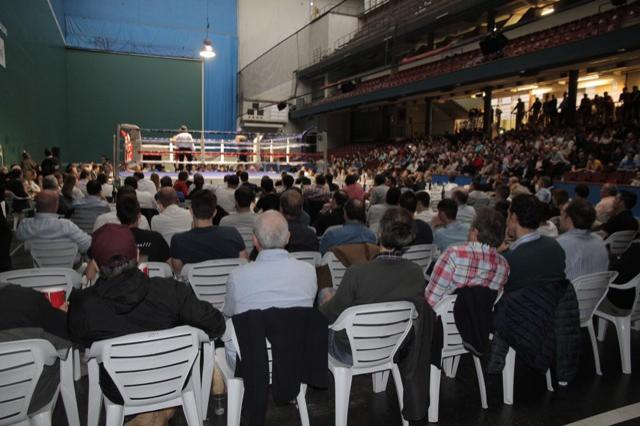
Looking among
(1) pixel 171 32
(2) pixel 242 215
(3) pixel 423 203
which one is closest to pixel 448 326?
(2) pixel 242 215

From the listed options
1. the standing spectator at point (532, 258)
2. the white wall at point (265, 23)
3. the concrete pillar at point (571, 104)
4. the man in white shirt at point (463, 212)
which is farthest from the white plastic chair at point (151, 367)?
the white wall at point (265, 23)

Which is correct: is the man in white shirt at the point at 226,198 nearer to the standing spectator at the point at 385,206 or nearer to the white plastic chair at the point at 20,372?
the standing spectator at the point at 385,206

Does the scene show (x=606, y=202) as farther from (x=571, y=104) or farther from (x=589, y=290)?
(x=571, y=104)

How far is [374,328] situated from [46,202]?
272 centimetres

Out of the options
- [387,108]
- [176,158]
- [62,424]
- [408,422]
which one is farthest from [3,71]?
[387,108]

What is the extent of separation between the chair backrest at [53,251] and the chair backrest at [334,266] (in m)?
1.95

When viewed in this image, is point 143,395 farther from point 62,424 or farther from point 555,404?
point 555,404

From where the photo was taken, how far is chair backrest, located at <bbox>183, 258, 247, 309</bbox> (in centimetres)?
266

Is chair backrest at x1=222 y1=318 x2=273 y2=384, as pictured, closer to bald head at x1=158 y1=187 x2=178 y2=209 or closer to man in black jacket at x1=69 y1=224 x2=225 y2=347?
man in black jacket at x1=69 y1=224 x2=225 y2=347

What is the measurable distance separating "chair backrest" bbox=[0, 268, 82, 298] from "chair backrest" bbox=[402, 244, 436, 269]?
7.16 feet

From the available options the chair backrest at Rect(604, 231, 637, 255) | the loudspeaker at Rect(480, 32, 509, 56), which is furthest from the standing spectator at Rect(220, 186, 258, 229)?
the loudspeaker at Rect(480, 32, 509, 56)

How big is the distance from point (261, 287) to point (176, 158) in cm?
1012

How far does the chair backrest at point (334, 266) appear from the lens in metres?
3.10

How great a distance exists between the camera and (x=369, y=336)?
200 centimetres
